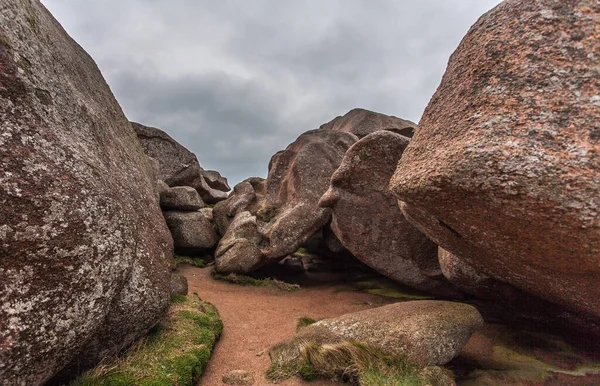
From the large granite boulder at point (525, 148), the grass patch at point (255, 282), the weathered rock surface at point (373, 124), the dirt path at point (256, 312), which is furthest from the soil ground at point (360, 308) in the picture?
the weathered rock surface at point (373, 124)

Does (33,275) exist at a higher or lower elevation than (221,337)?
higher

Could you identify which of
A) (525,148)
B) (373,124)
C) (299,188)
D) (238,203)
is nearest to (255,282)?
(299,188)

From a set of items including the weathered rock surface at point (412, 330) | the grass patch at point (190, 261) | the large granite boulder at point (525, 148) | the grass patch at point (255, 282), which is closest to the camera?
the large granite boulder at point (525, 148)

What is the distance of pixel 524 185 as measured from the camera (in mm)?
3301

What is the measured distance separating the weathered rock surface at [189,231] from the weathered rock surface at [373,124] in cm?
1014

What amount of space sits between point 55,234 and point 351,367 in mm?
4566

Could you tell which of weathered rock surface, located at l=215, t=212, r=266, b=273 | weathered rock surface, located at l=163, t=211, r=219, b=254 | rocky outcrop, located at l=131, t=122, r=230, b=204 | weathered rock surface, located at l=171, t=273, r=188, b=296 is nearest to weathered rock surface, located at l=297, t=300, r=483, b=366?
weathered rock surface, located at l=171, t=273, r=188, b=296

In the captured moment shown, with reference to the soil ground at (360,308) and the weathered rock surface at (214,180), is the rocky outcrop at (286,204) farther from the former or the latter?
the weathered rock surface at (214,180)

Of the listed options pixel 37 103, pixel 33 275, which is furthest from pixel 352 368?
pixel 37 103

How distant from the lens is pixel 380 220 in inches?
396

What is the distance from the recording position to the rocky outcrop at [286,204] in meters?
12.3

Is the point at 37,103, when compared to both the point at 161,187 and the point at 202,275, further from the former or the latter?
the point at 161,187

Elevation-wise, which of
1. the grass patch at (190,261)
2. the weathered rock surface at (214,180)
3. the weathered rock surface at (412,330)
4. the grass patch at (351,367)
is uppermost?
the weathered rock surface at (214,180)

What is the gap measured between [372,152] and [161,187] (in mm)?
9453
